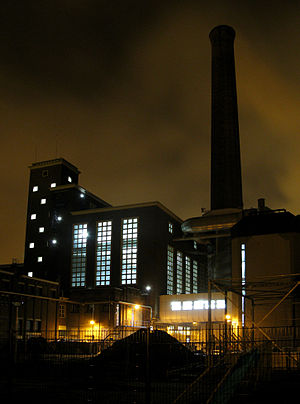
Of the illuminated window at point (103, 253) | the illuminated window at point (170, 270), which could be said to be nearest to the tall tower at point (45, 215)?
the illuminated window at point (103, 253)

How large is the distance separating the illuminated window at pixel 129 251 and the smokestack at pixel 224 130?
41.8 ft

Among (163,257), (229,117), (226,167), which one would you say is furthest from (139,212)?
(229,117)

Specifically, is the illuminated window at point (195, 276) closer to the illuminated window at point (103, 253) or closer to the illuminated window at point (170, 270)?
the illuminated window at point (170, 270)

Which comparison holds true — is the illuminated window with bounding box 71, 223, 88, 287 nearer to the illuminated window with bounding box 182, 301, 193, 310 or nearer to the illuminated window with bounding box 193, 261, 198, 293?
the illuminated window with bounding box 182, 301, 193, 310

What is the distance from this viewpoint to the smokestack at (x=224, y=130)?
217 feet

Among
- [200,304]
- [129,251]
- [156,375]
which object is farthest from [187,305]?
[156,375]

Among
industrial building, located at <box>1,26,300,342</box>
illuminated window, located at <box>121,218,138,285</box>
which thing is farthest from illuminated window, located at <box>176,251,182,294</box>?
illuminated window, located at <box>121,218,138,285</box>

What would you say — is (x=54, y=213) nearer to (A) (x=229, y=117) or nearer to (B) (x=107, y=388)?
(A) (x=229, y=117)

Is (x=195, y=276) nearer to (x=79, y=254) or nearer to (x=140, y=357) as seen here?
(x=79, y=254)

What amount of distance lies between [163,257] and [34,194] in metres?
26.1

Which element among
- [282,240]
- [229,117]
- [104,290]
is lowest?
[104,290]

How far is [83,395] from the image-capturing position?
18.0 metres

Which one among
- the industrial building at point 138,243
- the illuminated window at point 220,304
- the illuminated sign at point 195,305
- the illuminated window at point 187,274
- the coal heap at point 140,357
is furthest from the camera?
the illuminated window at point 187,274

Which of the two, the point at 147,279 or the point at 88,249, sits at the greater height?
the point at 88,249
